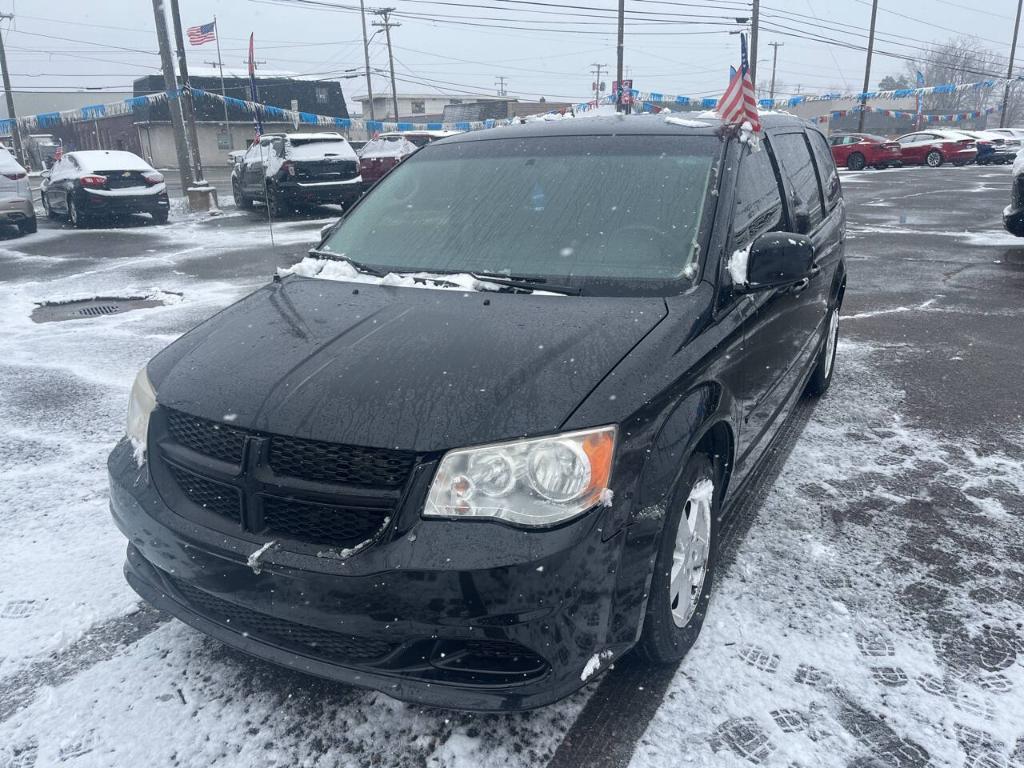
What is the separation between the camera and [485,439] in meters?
1.99

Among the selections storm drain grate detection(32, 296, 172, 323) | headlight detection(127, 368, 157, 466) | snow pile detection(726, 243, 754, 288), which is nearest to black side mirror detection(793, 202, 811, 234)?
snow pile detection(726, 243, 754, 288)

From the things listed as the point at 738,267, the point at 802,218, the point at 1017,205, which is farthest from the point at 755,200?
the point at 1017,205

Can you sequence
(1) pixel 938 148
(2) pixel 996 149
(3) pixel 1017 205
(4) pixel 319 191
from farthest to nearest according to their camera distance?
1. (2) pixel 996 149
2. (1) pixel 938 148
3. (4) pixel 319 191
4. (3) pixel 1017 205

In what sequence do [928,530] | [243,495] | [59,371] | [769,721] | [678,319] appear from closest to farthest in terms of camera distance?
[243,495]
[769,721]
[678,319]
[928,530]
[59,371]

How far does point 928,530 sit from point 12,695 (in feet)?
11.6

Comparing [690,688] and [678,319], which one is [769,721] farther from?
[678,319]

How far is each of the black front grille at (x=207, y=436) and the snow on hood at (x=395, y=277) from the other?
3.02 feet

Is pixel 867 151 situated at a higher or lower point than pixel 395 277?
lower

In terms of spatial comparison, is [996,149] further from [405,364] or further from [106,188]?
[405,364]

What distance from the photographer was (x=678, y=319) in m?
2.45

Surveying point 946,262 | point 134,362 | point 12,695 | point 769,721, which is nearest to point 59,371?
point 134,362

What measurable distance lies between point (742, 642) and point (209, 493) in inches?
70.3

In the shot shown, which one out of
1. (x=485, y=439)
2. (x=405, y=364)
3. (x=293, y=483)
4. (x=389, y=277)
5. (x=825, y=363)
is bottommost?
(x=825, y=363)

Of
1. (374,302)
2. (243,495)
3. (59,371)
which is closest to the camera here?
(243,495)
